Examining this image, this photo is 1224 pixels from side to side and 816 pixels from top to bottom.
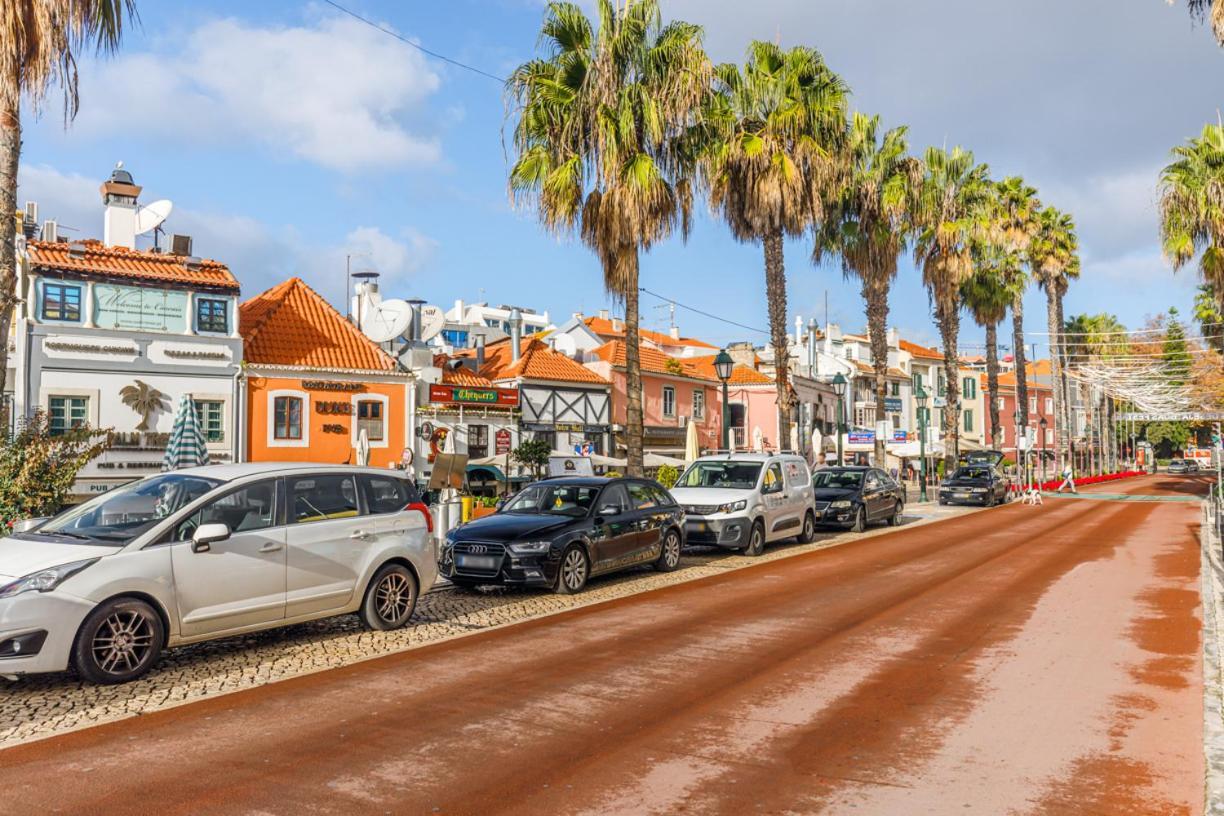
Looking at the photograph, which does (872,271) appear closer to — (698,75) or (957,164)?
(957,164)

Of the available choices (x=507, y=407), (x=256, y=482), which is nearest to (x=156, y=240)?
(x=507, y=407)

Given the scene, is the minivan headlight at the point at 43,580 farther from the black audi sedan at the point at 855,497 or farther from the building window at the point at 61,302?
the building window at the point at 61,302

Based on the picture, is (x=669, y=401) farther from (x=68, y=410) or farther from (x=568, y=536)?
(x=568, y=536)

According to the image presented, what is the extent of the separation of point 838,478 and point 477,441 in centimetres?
1732

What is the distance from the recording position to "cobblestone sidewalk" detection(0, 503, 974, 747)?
22.4ft

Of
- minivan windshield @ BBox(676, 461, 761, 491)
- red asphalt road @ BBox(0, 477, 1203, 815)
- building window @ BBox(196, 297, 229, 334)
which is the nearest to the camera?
red asphalt road @ BBox(0, 477, 1203, 815)

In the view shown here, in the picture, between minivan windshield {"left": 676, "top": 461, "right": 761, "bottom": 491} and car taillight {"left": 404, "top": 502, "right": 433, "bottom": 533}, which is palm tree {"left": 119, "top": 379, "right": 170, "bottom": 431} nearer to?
minivan windshield {"left": 676, "top": 461, "right": 761, "bottom": 491}

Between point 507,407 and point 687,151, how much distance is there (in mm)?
19142

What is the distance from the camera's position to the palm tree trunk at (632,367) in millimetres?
19469

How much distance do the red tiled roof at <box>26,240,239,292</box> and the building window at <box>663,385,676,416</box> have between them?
2314 centimetres

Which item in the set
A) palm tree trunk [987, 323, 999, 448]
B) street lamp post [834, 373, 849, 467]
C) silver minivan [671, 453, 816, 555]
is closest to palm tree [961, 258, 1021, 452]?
palm tree trunk [987, 323, 999, 448]

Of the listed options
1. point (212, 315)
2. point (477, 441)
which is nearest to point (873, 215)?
point (477, 441)

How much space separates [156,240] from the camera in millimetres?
32406

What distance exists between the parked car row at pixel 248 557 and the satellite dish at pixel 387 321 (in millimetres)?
21494
